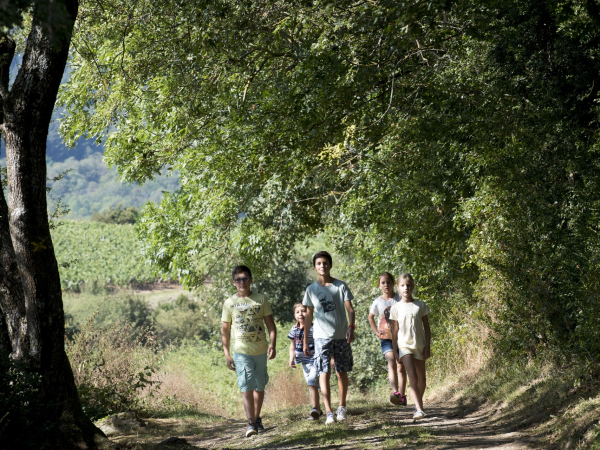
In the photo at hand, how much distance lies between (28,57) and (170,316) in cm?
4954

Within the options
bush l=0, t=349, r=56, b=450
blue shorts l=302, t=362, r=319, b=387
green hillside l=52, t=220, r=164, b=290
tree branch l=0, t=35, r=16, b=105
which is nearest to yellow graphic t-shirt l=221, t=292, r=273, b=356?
blue shorts l=302, t=362, r=319, b=387

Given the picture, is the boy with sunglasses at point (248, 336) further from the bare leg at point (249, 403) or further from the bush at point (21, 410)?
the bush at point (21, 410)

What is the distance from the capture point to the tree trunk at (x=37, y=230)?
558 centimetres

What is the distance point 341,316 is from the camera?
24.1 feet

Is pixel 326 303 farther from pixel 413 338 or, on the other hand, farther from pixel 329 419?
pixel 329 419

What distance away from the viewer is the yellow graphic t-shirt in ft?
23.6

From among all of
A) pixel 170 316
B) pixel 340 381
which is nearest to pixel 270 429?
pixel 340 381

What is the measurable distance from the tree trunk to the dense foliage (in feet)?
9.61

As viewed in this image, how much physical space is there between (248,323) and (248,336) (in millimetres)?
146

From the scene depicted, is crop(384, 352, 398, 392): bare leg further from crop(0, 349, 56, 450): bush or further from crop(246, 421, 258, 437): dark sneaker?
crop(0, 349, 56, 450): bush

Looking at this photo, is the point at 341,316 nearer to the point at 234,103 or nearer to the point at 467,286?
the point at 234,103

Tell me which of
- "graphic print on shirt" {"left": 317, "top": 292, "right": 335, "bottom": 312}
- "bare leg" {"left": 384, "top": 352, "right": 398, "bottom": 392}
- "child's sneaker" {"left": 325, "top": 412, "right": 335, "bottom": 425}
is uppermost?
"graphic print on shirt" {"left": 317, "top": 292, "right": 335, "bottom": 312}

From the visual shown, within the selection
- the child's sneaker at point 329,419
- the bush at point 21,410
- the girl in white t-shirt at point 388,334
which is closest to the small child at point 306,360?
the child's sneaker at point 329,419

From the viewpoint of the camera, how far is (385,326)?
28.7 feet
